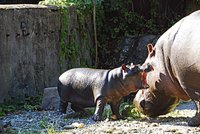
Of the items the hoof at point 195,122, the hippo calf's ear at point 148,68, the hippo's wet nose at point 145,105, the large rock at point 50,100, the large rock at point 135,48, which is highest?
the hippo calf's ear at point 148,68

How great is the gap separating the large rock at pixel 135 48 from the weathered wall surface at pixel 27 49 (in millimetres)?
1883

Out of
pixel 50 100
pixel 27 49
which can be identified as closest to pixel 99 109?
pixel 50 100

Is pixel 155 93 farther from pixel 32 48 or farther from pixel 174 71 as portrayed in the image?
pixel 32 48

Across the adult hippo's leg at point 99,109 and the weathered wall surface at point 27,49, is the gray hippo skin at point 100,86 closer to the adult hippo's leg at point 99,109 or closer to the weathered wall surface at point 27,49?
the adult hippo's leg at point 99,109

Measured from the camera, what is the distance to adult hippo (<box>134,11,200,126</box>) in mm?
5023

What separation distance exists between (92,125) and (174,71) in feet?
3.12

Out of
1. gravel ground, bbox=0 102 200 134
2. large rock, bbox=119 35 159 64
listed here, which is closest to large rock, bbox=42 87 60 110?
gravel ground, bbox=0 102 200 134

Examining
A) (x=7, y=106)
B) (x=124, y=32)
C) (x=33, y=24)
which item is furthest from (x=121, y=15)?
(x=7, y=106)

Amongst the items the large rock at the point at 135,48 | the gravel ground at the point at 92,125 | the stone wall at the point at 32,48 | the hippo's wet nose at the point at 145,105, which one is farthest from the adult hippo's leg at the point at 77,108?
the large rock at the point at 135,48

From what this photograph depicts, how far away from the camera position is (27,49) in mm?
8234

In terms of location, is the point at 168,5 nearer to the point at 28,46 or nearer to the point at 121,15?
the point at 121,15

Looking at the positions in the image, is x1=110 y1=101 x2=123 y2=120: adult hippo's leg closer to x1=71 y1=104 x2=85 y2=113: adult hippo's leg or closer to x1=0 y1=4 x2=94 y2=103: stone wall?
x1=71 y1=104 x2=85 y2=113: adult hippo's leg

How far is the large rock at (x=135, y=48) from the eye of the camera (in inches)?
404

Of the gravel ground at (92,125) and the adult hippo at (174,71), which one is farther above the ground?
the adult hippo at (174,71)
